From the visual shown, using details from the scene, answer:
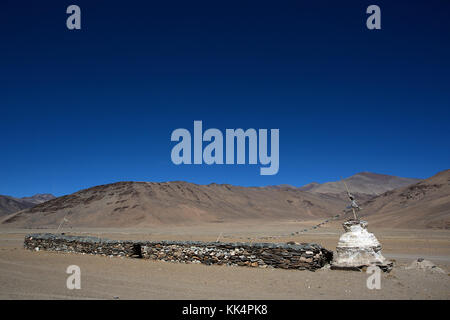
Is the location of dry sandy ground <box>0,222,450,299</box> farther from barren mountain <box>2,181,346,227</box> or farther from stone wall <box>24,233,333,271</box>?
barren mountain <box>2,181,346,227</box>

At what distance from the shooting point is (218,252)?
13.0 meters

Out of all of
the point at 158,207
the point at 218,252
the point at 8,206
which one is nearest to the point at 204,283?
the point at 218,252

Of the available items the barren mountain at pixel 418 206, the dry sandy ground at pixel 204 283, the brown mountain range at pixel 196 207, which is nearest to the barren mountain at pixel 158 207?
the brown mountain range at pixel 196 207

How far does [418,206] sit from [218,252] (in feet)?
157

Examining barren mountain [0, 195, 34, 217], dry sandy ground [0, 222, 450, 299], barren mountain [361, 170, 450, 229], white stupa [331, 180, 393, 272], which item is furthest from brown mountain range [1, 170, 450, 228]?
barren mountain [0, 195, 34, 217]

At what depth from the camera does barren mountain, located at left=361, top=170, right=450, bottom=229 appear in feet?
141

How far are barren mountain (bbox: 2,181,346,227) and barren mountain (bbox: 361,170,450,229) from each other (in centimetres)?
2736

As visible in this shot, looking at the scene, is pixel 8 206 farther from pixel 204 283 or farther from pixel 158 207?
pixel 204 283

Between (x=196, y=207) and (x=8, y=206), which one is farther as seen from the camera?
(x=8, y=206)

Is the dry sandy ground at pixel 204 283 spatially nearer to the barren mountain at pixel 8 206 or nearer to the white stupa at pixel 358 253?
the white stupa at pixel 358 253

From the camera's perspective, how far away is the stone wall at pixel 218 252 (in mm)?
11531

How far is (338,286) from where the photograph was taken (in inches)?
364

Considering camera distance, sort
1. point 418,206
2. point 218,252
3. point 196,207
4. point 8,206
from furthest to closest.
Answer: point 8,206, point 196,207, point 418,206, point 218,252
